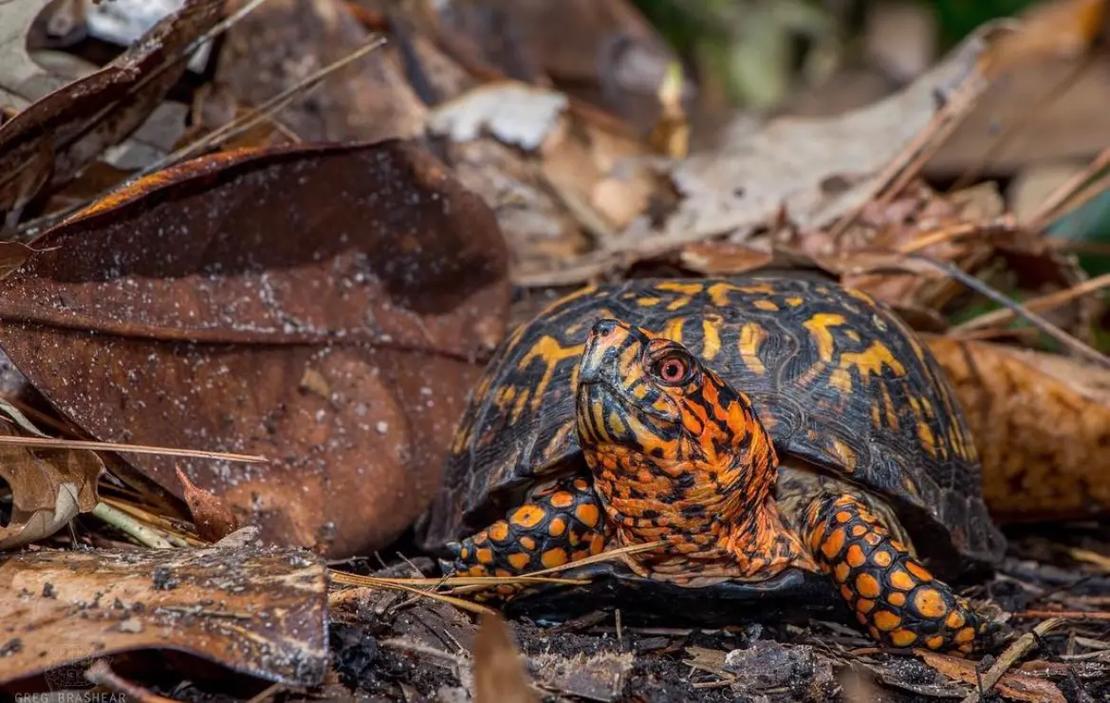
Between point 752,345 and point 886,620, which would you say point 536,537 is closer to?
point 752,345

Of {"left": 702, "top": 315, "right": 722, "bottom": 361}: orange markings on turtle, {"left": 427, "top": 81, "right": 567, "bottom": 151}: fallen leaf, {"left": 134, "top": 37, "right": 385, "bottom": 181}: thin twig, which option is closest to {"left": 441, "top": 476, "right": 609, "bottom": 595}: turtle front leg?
{"left": 702, "top": 315, "right": 722, "bottom": 361}: orange markings on turtle

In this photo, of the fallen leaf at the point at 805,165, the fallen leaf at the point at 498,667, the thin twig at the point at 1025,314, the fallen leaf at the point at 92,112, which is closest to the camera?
the fallen leaf at the point at 498,667

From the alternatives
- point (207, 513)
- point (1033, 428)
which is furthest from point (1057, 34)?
point (207, 513)

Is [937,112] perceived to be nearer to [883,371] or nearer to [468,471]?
[883,371]

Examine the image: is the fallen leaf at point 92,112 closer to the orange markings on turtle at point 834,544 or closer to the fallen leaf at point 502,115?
the fallen leaf at point 502,115

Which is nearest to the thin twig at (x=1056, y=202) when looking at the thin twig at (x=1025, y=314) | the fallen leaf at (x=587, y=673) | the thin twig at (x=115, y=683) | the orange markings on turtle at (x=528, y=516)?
the thin twig at (x=1025, y=314)

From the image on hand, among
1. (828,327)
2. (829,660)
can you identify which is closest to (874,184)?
(828,327)

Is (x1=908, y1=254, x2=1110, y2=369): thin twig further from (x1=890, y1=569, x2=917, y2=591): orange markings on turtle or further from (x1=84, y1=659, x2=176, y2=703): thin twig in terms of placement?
(x1=84, y1=659, x2=176, y2=703): thin twig
